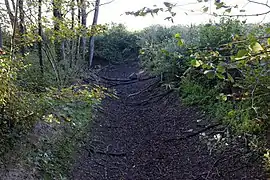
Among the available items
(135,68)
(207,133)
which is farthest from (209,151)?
(135,68)

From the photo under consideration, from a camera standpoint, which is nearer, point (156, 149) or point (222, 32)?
point (156, 149)

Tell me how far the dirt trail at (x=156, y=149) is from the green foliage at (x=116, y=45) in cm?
771

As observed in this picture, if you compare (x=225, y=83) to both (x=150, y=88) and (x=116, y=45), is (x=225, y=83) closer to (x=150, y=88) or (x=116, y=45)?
(x=150, y=88)

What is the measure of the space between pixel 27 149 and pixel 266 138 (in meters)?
3.36

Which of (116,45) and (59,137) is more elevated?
(116,45)

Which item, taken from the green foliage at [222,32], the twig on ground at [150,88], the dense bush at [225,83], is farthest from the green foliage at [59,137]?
the twig on ground at [150,88]

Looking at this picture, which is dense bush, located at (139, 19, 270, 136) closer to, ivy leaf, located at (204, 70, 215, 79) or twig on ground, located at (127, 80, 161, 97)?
twig on ground, located at (127, 80, 161, 97)

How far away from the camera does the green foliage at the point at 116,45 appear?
16078 millimetres

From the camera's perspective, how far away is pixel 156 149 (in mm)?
5883

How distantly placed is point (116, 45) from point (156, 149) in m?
11.6

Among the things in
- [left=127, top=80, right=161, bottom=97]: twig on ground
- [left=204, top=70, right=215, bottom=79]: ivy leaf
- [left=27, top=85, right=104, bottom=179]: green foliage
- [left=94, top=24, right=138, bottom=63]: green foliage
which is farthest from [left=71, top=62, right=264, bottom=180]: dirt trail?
[left=94, top=24, right=138, bottom=63]: green foliage

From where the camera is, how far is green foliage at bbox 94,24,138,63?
1608cm

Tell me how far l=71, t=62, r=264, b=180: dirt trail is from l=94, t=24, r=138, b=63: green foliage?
771 cm

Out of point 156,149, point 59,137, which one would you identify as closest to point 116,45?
point 156,149
